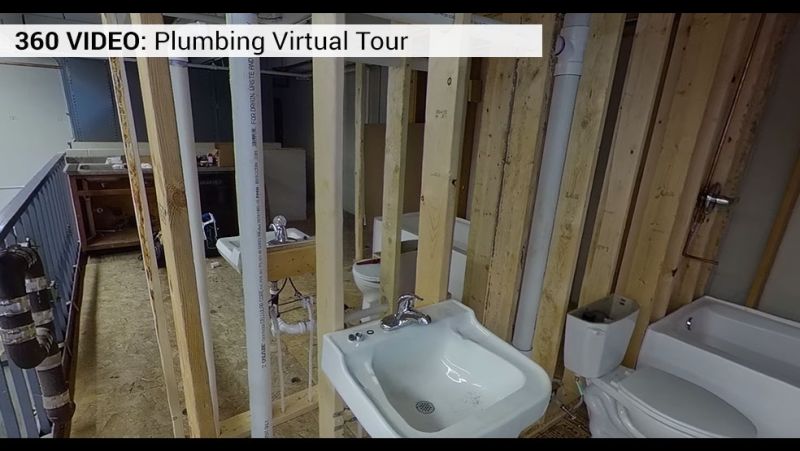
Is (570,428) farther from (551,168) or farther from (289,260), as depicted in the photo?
(289,260)

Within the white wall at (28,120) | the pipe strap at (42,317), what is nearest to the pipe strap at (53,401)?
the pipe strap at (42,317)

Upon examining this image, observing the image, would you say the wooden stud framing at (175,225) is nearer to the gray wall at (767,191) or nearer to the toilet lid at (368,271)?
the toilet lid at (368,271)

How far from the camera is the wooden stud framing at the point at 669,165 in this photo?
151 cm

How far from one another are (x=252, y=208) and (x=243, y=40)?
44 centimetres

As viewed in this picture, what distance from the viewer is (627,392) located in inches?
60.0

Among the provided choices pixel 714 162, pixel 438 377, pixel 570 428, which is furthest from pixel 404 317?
pixel 714 162

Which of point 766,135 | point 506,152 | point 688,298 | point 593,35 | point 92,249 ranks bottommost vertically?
point 92,249

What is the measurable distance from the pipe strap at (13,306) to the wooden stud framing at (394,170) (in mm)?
1457

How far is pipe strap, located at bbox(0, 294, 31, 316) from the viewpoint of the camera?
1.50 metres

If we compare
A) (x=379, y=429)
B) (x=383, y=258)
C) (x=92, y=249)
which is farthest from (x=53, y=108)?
(x=379, y=429)

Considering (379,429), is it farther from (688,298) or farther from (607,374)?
(688,298)

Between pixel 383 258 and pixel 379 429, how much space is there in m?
0.79

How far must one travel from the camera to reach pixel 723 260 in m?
2.13

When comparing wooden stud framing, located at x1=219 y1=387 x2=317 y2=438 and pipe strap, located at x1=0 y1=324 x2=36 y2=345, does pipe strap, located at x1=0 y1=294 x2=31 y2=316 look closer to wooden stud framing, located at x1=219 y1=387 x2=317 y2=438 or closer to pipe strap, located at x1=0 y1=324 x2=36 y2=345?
pipe strap, located at x1=0 y1=324 x2=36 y2=345
